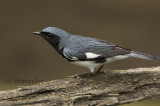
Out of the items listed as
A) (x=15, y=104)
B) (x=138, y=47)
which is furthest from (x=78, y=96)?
(x=138, y=47)

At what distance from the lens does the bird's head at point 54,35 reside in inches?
156

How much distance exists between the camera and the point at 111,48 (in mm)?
3959

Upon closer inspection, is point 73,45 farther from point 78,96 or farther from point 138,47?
point 138,47

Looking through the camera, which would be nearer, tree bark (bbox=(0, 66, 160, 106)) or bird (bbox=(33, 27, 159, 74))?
tree bark (bbox=(0, 66, 160, 106))

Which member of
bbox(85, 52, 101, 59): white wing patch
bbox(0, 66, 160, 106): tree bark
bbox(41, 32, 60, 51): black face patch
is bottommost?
bbox(0, 66, 160, 106): tree bark

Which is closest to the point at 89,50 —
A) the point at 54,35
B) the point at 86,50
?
the point at 86,50

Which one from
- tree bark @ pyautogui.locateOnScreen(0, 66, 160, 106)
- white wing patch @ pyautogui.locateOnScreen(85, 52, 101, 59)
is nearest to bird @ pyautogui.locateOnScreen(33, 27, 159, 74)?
white wing patch @ pyautogui.locateOnScreen(85, 52, 101, 59)

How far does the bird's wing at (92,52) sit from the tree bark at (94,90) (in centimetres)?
34

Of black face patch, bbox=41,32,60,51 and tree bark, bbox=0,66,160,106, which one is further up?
black face patch, bbox=41,32,60,51

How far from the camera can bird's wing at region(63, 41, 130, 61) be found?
3861 millimetres

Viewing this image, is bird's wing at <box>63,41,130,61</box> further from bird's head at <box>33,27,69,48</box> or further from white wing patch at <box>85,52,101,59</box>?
bird's head at <box>33,27,69,48</box>

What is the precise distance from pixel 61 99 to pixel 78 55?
21.7 inches

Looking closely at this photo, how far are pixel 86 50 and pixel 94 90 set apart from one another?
1.64ft

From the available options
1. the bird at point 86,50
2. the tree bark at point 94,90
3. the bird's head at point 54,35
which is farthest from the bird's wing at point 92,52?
the tree bark at point 94,90
